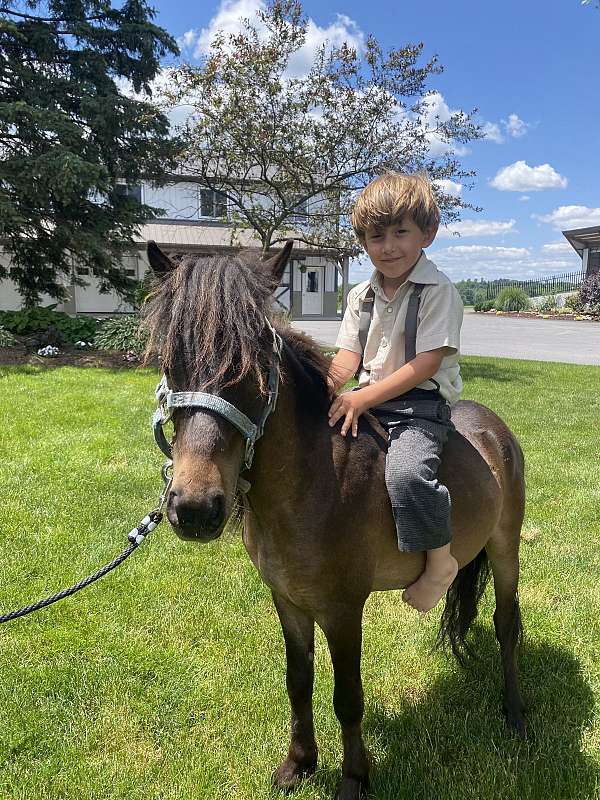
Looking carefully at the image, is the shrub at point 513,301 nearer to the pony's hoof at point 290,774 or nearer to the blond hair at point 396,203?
the blond hair at point 396,203

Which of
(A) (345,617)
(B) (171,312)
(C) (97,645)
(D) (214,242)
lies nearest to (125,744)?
(C) (97,645)

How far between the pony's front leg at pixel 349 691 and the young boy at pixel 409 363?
367 mm

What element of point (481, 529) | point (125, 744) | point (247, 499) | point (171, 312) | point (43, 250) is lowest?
point (125, 744)

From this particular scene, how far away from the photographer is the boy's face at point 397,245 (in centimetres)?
217

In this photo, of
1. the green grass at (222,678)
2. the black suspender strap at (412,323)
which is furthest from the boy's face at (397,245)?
the green grass at (222,678)

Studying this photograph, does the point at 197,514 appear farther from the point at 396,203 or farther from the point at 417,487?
the point at 396,203

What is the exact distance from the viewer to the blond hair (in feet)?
6.90

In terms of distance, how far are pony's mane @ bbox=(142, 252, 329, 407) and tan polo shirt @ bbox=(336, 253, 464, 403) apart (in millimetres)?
690

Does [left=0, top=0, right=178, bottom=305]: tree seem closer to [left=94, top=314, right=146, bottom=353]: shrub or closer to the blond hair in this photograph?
[left=94, top=314, right=146, bottom=353]: shrub

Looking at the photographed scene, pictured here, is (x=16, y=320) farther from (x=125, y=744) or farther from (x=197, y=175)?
(x=125, y=744)

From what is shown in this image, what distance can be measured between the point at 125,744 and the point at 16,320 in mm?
13692

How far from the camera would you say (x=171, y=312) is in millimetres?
1660

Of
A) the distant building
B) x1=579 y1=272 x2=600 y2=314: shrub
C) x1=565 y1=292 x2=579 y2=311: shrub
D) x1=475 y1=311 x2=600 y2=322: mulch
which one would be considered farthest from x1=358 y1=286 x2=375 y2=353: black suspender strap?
the distant building

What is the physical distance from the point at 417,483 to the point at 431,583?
0.56 metres
